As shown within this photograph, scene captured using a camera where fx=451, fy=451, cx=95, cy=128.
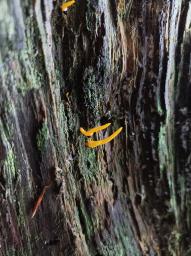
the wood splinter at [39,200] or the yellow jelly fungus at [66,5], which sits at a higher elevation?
the yellow jelly fungus at [66,5]

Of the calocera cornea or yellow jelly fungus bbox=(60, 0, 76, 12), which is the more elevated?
yellow jelly fungus bbox=(60, 0, 76, 12)

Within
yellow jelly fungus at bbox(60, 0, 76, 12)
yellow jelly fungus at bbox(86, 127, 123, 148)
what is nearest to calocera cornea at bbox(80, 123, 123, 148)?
yellow jelly fungus at bbox(86, 127, 123, 148)

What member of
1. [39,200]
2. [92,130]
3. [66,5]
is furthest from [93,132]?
[66,5]

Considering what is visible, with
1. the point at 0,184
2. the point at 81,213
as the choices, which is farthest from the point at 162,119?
the point at 0,184

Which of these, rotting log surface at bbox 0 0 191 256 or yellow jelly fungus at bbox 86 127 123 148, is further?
yellow jelly fungus at bbox 86 127 123 148

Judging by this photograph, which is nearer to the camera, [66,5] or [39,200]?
[66,5]

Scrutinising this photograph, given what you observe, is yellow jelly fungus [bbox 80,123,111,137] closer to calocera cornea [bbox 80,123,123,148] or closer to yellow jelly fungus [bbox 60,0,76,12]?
calocera cornea [bbox 80,123,123,148]

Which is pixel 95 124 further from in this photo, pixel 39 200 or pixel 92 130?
pixel 39 200

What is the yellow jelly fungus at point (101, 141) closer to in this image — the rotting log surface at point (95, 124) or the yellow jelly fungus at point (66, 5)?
the rotting log surface at point (95, 124)

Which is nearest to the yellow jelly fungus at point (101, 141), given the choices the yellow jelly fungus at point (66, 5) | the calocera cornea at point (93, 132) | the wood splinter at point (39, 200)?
the calocera cornea at point (93, 132)

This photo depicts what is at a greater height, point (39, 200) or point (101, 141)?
point (101, 141)
